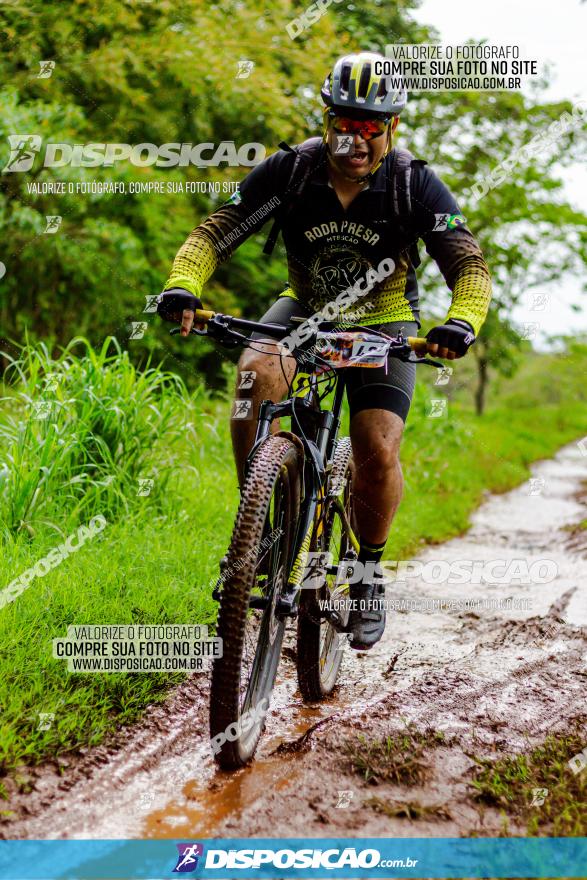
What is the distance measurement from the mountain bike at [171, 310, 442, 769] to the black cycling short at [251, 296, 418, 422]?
101 millimetres

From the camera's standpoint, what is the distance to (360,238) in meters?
3.29

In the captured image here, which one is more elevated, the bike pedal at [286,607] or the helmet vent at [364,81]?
the helmet vent at [364,81]

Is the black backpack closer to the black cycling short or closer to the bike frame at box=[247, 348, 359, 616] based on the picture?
the black cycling short

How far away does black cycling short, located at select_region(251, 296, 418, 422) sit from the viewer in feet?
10.8

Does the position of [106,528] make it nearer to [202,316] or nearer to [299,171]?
[202,316]

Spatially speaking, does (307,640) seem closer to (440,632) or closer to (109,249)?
(440,632)

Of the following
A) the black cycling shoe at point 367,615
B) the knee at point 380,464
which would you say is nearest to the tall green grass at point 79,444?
the black cycling shoe at point 367,615

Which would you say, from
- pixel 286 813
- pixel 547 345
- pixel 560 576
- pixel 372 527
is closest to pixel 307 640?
pixel 372 527

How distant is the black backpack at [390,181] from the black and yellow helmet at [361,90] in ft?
0.67

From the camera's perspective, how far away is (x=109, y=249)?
7.59 meters

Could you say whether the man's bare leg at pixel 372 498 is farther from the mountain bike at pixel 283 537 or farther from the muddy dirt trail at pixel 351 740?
the muddy dirt trail at pixel 351 740

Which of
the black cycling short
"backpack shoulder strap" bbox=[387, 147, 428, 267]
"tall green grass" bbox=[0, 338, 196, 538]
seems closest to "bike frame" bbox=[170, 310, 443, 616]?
the black cycling short

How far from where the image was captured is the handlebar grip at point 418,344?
2766mm

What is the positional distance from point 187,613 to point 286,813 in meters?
1.41
